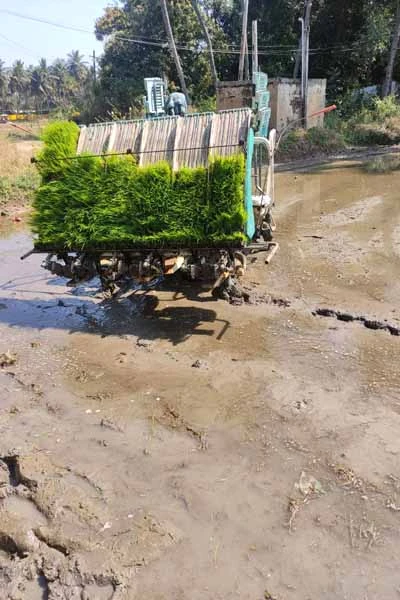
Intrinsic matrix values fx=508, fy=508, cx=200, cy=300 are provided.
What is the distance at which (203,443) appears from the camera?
466 centimetres

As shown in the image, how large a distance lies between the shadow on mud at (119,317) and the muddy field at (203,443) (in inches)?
1.4

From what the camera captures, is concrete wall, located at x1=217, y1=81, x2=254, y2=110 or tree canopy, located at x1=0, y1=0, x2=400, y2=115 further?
tree canopy, located at x1=0, y1=0, x2=400, y2=115

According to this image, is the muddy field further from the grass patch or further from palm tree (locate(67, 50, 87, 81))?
palm tree (locate(67, 50, 87, 81))

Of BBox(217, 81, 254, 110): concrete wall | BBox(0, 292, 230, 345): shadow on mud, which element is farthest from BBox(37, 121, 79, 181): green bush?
BBox(217, 81, 254, 110): concrete wall

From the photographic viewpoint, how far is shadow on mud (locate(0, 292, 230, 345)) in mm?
7027

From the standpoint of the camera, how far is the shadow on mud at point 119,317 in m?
7.03

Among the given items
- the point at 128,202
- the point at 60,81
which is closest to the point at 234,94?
the point at 128,202

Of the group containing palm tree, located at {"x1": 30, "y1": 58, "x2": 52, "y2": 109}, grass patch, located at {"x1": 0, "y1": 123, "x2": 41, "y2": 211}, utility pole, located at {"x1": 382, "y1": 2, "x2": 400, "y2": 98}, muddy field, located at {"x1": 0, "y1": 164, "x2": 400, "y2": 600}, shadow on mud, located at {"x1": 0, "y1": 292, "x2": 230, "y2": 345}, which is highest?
palm tree, located at {"x1": 30, "y1": 58, "x2": 52, "y2": 109}

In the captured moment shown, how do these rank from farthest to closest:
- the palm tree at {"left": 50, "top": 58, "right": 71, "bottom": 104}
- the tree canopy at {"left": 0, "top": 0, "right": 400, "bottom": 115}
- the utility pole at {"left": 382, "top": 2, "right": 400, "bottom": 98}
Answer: the palm tree at {"left": 50, "top": 58, "right": 71, "bottom": 104}
the tree canopy at {"left": 0, "top": 0, "right": 400, "bottom": 115}
the utility pole at {"left": 382, "top": 2, "right": 400, "bottom": 98}

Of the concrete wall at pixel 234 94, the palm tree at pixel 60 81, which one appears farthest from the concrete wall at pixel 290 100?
the palm tree at pixel 60 81

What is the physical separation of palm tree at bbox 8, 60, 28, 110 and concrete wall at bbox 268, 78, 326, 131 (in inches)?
2309

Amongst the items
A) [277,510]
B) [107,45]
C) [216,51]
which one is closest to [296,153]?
[216,51]

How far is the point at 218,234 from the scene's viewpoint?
6.09 meters

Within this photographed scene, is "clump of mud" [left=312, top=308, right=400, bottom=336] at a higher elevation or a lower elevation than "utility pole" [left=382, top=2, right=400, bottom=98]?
lower
